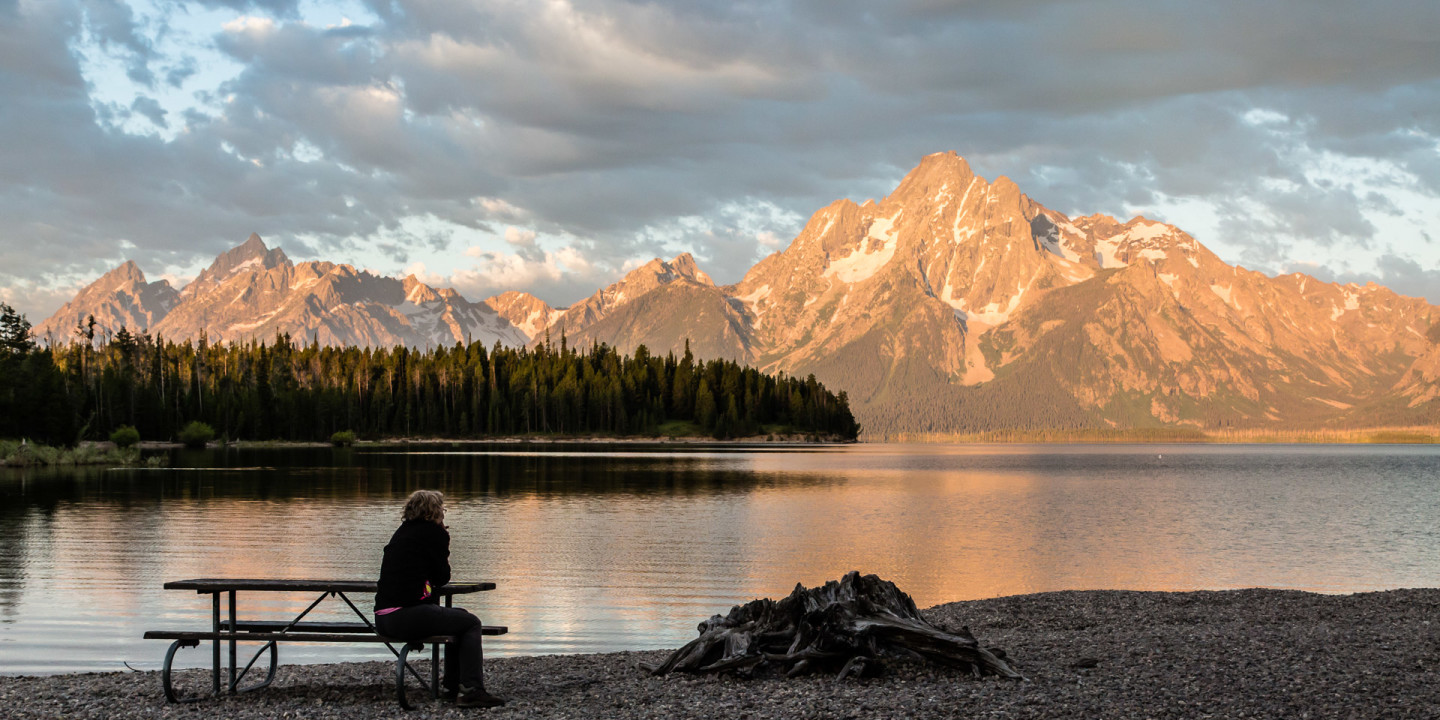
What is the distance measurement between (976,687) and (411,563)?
9.32 meters

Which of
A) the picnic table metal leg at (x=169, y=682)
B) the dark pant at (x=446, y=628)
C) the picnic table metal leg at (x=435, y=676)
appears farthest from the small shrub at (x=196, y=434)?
the dark pant at (x=446, y=628)

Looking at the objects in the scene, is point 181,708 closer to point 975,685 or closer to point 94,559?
point 975,685

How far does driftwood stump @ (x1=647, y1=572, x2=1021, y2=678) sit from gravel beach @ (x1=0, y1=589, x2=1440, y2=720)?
1.17 ft

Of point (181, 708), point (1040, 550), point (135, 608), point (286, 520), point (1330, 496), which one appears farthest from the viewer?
point (1330, 496)

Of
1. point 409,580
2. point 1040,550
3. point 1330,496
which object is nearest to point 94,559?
point 409,580

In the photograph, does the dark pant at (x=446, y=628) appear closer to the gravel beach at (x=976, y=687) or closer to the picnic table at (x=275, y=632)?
the picnic table at (x=275, y=632)

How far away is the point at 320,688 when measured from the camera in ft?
57.9

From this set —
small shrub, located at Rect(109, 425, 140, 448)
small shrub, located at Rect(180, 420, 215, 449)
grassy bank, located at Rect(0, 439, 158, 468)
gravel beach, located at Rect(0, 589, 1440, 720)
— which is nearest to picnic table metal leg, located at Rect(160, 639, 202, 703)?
gravel beach, located at Rect(0, 589, 1440, 720)

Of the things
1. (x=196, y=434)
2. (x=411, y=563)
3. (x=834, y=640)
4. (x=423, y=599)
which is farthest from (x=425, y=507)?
(x=196, y=434)

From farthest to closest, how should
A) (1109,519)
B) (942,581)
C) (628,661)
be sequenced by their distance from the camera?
(1109,519) < (942,581) < (628,661)

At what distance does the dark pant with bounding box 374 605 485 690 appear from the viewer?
16188 mm

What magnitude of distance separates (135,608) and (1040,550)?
37.1 m

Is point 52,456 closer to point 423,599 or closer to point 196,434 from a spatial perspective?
point 196,434

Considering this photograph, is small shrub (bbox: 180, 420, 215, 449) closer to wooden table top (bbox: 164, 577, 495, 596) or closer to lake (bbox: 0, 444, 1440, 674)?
lake (bbox: 0, 444, 1440, 674)
